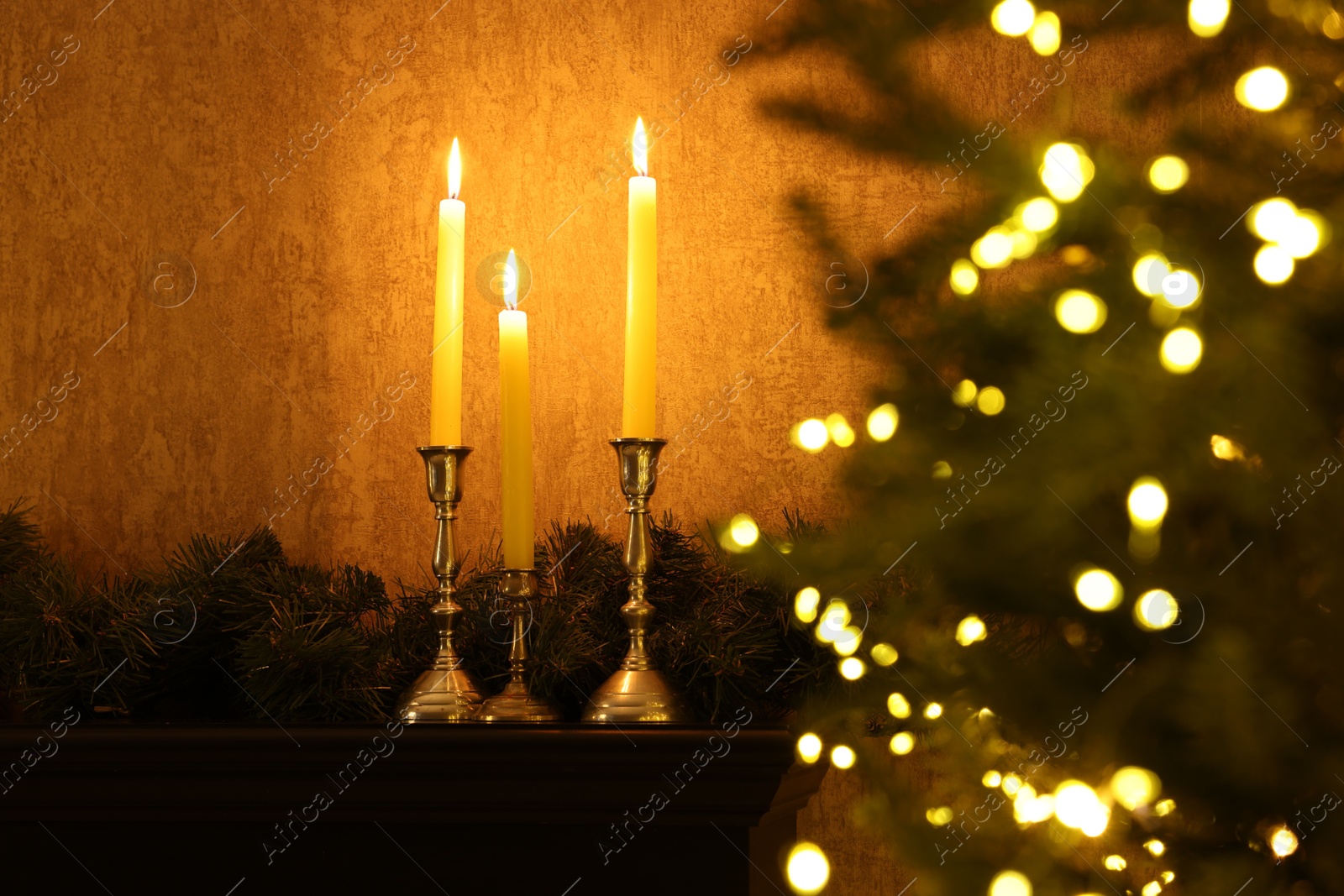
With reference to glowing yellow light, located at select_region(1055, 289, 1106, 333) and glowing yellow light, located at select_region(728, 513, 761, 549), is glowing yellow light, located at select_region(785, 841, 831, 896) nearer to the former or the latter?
glowing yellow light, located at select_region(728, 513, 761, 549)

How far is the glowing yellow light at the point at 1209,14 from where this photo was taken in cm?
45

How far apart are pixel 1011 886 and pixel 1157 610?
0.46 feet

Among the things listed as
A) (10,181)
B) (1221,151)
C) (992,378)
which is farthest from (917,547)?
(10,181)

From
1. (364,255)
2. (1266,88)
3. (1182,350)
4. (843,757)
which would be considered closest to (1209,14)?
(1266,88)

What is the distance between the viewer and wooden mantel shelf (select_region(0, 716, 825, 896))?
70cm

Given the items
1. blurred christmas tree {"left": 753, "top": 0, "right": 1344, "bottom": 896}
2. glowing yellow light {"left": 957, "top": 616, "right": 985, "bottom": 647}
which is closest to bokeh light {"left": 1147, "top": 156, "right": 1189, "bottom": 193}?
blurred christmas tree {"left": 753, "top": 0, "right": 1344, "bottom": 896}

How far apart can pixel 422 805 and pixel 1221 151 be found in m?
0.63

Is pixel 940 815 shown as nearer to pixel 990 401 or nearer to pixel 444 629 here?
pixel 990 401

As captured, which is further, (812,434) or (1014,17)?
(812,434)

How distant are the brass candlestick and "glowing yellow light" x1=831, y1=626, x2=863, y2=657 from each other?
153 millimetres

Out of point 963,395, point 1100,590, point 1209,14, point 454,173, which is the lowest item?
point 1100,590

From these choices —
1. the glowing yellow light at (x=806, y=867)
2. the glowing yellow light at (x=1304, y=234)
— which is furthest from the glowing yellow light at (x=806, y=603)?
the glowing yellow light at (x=1304, y=234)

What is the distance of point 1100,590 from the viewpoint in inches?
17.2

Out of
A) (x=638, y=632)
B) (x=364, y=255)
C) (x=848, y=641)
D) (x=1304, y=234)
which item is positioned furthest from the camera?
(x=364, y=255)
